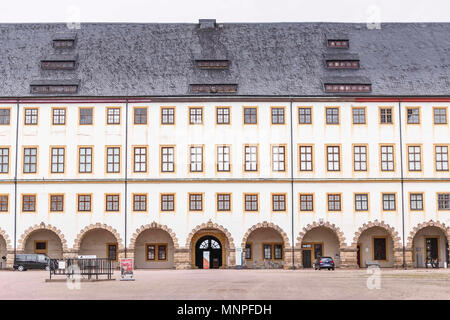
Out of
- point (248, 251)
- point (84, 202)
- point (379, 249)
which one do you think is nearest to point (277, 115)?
point (248, 251)

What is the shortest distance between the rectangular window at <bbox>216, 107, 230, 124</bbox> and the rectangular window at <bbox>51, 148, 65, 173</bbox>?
39.2 ft

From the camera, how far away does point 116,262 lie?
205 ft

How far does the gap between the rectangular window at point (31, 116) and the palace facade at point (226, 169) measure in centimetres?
8

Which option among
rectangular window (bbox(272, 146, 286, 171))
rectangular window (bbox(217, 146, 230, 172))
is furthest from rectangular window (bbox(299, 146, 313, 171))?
rectangular window (bbox(217, 146, 230, 172))

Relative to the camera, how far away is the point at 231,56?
222 feet

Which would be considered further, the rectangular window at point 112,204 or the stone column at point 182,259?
the rectangular window at point 112,204

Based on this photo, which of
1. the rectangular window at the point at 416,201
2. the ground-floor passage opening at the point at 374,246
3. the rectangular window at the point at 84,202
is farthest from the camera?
the ground-floor passage opening at the point at 374,246

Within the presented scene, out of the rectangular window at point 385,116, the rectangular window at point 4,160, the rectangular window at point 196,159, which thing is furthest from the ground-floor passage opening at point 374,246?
the rectangular window at point 4,160

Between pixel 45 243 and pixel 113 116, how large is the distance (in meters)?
10.9

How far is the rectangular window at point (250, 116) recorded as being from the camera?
63256 mm

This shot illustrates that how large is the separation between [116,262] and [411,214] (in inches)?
881

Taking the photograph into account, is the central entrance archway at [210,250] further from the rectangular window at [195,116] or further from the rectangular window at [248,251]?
the rectangular window at [195,116]

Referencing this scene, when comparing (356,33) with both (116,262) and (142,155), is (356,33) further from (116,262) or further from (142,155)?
(116,262)
